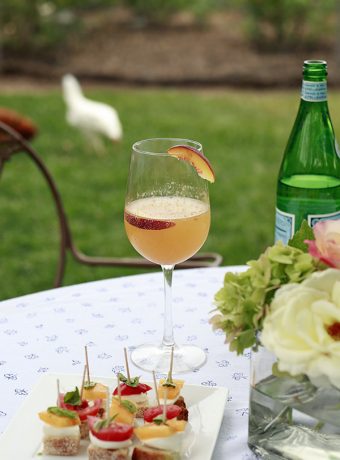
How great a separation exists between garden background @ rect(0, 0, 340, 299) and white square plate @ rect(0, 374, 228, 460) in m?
2.70

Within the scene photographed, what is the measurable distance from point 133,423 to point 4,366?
12.4 inches

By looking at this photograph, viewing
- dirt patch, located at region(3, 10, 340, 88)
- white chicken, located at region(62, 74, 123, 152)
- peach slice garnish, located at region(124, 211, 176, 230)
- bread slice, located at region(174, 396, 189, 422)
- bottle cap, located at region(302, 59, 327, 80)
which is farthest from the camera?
dirt patch, located at region(3, 10, 340, 88)

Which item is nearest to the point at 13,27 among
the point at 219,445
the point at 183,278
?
the point at 183,278

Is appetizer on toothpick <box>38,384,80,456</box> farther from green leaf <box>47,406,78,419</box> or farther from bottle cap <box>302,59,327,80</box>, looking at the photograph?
bottle cap <box>302,59,327,80</box>

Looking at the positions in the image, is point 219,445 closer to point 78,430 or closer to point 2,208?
point 78,430

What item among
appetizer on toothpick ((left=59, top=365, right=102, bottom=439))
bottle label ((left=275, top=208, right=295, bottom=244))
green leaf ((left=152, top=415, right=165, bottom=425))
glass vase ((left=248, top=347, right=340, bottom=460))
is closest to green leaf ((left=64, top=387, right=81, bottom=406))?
appetizer on toothpick ((left=59, top=365, right=102, bottom=439))

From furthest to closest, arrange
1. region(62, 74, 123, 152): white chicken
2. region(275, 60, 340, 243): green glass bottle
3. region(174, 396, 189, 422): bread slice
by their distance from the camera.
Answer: region(62, 74, 123, 152): white chicken → region(275, 60, 340, 243): green glass bottle → region(174, 396, 189, 422): bread slice

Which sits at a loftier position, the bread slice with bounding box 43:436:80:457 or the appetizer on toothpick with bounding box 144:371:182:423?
the appetizer on toothpick with bounding box 144:371:182:423

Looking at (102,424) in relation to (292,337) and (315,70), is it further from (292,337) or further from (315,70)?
(315,70)

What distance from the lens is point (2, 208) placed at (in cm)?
468

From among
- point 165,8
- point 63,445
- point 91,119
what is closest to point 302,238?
point 63,445

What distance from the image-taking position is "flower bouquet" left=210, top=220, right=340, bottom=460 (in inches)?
35.3

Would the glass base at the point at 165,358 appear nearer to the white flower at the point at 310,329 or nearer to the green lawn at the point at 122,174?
the white flower at the point at 310,329

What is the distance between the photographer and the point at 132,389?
3.77 feet
